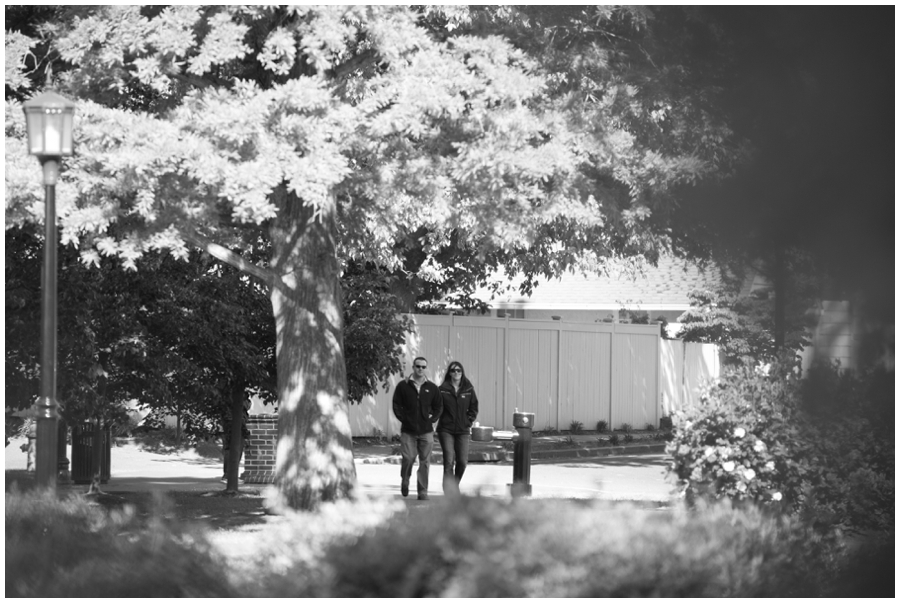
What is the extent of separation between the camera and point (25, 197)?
9430 mm

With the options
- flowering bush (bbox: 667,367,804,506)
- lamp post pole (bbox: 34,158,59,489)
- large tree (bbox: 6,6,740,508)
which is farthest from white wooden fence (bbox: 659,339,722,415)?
Result: lamp post pole (bbox: 34,158,59,489)

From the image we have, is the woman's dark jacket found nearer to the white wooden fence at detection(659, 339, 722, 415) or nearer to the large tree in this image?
the large tree

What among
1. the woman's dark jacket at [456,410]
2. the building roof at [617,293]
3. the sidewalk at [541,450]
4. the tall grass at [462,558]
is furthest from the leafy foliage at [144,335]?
the building roof at [617,293]

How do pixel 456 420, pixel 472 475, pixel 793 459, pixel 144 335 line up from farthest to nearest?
pixel 472 475 → pixel 456 420 → pixel 144 335 → pixel 793 459

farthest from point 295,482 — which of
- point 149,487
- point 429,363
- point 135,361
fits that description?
point 429,363

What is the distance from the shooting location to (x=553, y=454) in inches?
841

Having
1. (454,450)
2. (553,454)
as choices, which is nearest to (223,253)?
(454,450)

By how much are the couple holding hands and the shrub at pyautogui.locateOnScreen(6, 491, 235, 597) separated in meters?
6.29

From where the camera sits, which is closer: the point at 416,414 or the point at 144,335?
the point at 144,335

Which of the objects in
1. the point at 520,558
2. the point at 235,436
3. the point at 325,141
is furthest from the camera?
the point at 235,436

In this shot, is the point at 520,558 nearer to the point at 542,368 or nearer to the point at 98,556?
the point at 98,556

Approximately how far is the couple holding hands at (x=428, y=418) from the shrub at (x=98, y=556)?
6.29 m

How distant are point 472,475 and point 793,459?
28.7 ft

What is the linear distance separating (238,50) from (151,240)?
62.9 inches
